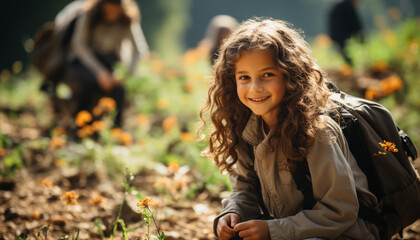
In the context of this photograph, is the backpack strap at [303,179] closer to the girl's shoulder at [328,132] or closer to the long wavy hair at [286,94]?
the long wavy hair at [286,94]

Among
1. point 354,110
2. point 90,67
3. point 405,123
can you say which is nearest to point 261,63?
point 354,110

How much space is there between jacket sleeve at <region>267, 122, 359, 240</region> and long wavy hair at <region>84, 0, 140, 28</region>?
347 centimetres

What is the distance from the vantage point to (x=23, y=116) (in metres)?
5.48

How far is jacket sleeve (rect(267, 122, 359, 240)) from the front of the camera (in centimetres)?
140

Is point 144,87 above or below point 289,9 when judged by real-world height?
below

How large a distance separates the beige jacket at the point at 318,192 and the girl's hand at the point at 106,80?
2.86 m

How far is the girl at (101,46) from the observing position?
4.11 m

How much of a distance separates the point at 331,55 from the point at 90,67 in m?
4.82

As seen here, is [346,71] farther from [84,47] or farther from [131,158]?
[84,47]

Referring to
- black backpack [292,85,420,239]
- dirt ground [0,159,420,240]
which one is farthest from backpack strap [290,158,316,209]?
dirt ground [0,159,420,240]

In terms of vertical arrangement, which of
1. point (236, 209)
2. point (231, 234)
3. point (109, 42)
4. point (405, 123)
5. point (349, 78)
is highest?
point (109, 42)

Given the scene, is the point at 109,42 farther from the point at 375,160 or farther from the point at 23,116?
the point at 375,160

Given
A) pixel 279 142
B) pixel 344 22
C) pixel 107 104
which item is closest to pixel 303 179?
pixel 279 142

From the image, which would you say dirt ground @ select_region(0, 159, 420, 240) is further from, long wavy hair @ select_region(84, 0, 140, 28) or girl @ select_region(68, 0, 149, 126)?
long wavy hair @ select_region(84, 0, 140, 28)
